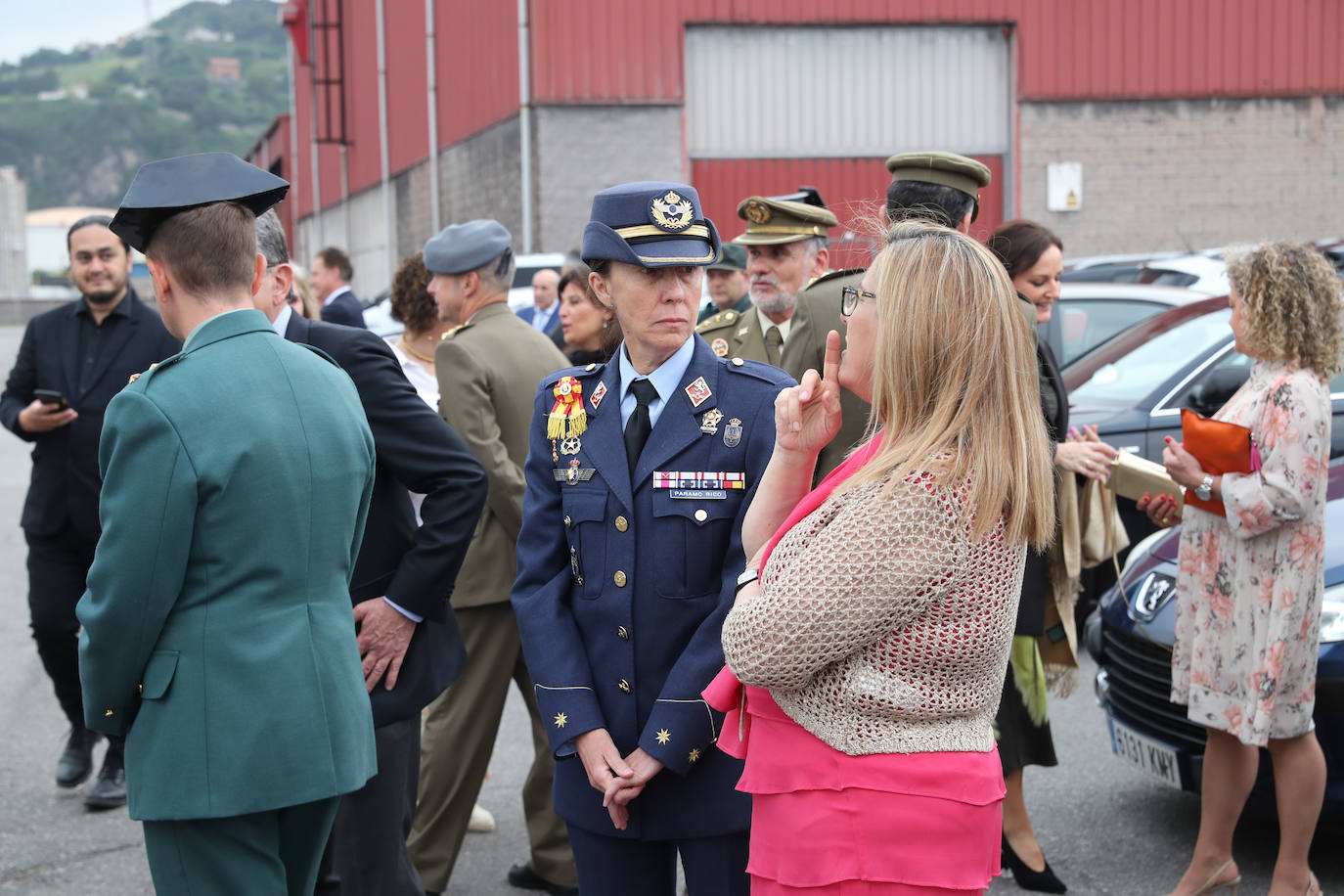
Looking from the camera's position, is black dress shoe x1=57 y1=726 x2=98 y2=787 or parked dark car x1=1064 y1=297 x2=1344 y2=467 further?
parked dark car x1=1064 y1=297 x2=1344 y2=467

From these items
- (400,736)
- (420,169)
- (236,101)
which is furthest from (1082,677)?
(236,101)

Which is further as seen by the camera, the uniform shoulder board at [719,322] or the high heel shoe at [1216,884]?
the uniform shoulder board at [719,322]

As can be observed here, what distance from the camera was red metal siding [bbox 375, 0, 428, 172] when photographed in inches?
934

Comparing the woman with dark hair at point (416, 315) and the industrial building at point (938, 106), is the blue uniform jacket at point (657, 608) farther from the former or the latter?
the industrial building at point (938, 106)

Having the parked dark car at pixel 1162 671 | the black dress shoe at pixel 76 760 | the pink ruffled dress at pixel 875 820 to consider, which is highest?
the pink ruffled dress at pixel 875 820

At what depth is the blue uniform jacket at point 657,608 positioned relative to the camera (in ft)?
8.87

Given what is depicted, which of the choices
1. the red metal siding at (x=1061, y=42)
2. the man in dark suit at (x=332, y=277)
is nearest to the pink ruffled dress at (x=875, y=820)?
the man in dark suit at (x=332, y=277)

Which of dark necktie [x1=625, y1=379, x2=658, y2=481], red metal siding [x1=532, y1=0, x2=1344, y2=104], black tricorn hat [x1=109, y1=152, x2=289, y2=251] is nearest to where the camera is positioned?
black tricorn hat [x1=109, y1=152, x2=289, y2=251]

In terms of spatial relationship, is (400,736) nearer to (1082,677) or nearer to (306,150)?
(1082,677)

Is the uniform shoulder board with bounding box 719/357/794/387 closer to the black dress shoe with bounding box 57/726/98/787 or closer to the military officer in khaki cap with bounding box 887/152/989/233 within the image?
the military officer in khaki cap with bounding box 887/152/989/233

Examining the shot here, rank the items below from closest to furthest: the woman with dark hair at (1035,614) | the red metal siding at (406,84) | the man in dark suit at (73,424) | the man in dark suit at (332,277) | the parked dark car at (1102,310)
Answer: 1. the woman with dark hair at (1035,614)
2. the man in dark suit at (73,424)
3. the parked dark car at (1102,310)
4. the man in dark suit at (332,277)
5. the red metal siding at (406,84)

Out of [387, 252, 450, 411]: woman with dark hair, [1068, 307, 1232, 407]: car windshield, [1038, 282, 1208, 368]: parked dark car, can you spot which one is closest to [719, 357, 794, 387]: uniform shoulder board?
[387, 252, 450, 411]: woman with dark hair

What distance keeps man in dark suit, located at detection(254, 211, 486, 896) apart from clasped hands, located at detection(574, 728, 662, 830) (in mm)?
672

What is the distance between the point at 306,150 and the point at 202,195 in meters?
38.0
